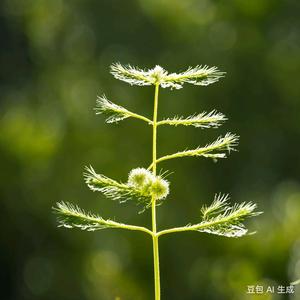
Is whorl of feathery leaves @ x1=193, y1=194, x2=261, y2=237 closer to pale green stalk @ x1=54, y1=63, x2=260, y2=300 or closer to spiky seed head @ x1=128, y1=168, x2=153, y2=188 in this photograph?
pale green stalk @ x1=54, y1=63, x2=260, y2=300

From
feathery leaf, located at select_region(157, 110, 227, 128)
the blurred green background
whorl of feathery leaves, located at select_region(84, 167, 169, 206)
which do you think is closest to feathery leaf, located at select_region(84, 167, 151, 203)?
whorl of feathery leaves, located at select_region(84, 167, 169, 206)

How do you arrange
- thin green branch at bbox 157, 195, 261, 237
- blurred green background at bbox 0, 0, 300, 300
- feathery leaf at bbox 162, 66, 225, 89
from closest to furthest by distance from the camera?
thin green branch at bbox 157, 195, 261, 237
feathery leaf at bbox 162, 66, 225, 89
blurred green background at bbox 0, 0, 300, 300

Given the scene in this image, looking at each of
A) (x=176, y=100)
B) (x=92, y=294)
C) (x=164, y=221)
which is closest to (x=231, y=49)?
(x=176, y=100)

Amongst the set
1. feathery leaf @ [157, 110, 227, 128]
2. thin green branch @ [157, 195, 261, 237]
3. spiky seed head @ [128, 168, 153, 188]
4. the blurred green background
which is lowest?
thin green branch @ [157, 195, 261, 237]

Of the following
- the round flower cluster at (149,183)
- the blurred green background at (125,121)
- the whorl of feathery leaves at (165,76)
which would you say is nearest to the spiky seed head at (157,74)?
the whorl of feathery leaves at (165,76)

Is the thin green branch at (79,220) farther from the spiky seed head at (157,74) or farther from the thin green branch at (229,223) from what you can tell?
the spiky seed head at (157,74)

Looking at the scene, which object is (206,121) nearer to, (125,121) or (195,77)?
(195,77)

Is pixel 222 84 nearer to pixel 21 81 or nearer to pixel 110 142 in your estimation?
pixel 110 142
